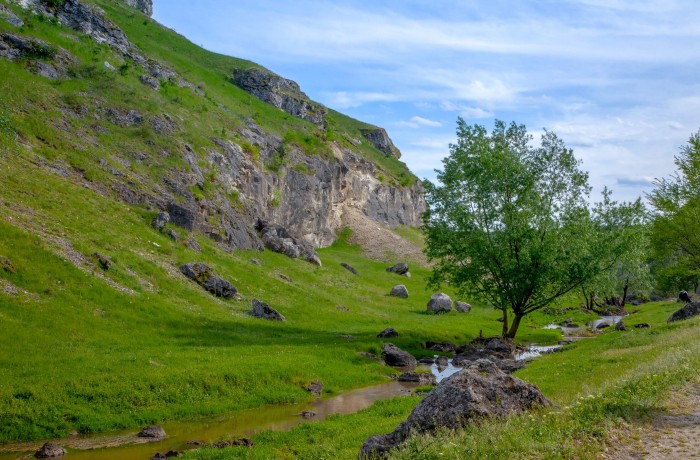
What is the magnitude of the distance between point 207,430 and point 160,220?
32.0m

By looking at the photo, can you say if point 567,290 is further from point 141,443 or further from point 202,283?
point 141,443

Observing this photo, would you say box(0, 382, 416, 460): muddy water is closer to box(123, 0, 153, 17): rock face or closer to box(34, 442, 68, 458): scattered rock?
box(34, 442, 68, 458): scattered rock

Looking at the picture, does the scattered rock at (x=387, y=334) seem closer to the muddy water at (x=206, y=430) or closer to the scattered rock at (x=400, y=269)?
the muddy water at (x=206, y=430)

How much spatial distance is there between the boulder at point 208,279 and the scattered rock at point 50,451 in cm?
2687

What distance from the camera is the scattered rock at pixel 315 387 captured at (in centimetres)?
3034

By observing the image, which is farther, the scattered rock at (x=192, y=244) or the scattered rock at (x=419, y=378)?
the scattered rock at (x=192, y=244)

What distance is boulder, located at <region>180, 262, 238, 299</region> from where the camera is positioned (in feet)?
152

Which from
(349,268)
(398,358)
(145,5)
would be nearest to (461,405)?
(398,358)

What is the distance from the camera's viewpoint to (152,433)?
2195 cm

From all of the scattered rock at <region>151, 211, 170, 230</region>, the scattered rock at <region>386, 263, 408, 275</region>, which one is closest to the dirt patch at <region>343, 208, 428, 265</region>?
the scattered rock at <region>386, 263, 408, 275</region>

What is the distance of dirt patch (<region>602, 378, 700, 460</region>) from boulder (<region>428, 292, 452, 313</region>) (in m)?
55.8

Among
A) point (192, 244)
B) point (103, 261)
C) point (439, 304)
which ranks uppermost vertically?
point (192, 244)

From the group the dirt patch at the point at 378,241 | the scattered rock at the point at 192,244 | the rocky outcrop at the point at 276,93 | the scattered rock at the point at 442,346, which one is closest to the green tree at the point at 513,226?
the scattered rock at the point at 442,346

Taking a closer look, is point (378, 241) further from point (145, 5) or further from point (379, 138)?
point (145, 5)
